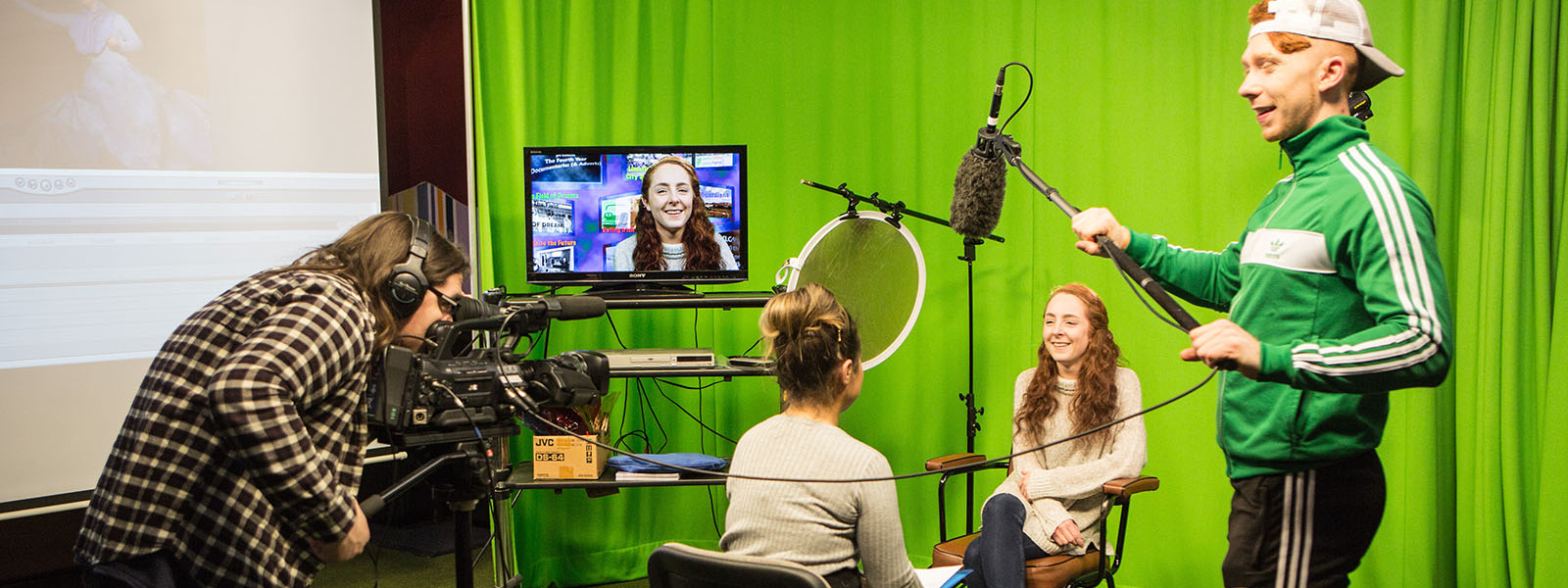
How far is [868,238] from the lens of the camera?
3275 millimetres

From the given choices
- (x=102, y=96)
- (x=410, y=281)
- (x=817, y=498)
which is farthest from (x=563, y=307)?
(x=102, y=96)

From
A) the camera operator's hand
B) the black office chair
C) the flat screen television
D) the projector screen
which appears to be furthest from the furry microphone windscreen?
the projector screen

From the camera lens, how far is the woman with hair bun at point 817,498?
1.55 metres

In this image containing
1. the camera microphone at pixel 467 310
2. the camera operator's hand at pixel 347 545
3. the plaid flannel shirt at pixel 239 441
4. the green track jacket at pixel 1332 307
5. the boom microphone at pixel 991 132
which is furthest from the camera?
the boom microphone at pixel 991 132

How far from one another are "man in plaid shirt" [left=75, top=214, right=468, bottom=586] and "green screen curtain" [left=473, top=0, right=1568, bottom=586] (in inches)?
72.6

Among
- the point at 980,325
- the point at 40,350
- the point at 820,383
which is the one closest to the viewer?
the point at 820,383

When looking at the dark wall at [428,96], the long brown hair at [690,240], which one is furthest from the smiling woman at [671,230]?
the dark wall at [428,96]

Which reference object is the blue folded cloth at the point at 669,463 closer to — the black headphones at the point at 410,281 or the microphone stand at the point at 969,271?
the microphone stand at the point at 969,271

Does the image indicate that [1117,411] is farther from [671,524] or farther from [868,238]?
[671,524]

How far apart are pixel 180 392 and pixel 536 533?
7.51 ft

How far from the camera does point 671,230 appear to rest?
10.4 feet

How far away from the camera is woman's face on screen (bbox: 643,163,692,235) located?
3.15 meters

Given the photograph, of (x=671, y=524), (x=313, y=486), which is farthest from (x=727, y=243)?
(x=313, y=486)

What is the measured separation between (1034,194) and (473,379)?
2311 millimetres
